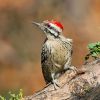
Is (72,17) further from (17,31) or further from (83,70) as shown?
(83,70)

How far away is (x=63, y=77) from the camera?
10.3m

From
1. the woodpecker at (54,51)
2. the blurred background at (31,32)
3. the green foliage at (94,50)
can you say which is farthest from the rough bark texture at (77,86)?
the blurred background at (31,32)

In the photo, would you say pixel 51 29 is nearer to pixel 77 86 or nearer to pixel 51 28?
pixel 51 28

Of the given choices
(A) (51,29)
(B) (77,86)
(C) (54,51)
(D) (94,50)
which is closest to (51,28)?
(A) (51,29)

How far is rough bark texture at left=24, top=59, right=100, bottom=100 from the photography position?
9.77 meters

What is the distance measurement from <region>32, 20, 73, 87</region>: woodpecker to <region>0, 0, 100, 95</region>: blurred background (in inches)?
276

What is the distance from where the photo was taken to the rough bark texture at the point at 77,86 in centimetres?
977

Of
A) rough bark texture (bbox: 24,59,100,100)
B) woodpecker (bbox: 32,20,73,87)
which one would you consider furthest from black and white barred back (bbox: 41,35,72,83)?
rough bark texture (bbox: 24,59,100,100)

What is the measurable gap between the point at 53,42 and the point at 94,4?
34.0ft

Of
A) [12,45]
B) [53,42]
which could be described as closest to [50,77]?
[53,42]

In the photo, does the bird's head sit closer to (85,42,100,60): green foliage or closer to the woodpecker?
the woodpecker

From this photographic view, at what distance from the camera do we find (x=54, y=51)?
35.5 feet

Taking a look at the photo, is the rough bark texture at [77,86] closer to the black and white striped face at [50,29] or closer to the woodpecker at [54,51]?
the woodpecker at [54,51]

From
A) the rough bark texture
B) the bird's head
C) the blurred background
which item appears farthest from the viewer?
the blurred background
